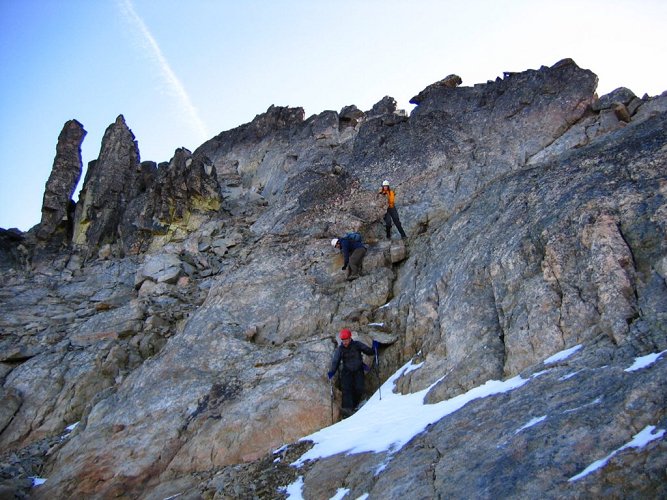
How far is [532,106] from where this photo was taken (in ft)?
82.7

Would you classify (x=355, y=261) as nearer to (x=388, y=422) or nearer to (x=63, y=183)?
(x=388, y=422)

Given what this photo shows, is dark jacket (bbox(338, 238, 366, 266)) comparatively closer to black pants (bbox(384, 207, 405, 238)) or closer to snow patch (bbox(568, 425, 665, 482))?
black pants (bbox(384, 207, 405, 238))

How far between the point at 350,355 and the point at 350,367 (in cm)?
34

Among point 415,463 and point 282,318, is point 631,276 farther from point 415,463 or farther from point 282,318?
point 282,318

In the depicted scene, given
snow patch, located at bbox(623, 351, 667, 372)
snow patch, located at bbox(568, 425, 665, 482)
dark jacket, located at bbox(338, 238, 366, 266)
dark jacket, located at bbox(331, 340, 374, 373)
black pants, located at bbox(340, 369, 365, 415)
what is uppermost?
dark jacket, located at bbox(338, 238, 366, 266)

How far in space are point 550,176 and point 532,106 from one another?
10.9 m

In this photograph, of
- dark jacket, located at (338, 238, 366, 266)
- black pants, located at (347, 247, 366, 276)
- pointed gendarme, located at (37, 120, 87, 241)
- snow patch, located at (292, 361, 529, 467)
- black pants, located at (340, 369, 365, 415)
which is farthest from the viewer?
pointed gendarme, located at (37, 120, 87, 241)

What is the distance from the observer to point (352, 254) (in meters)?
19.6

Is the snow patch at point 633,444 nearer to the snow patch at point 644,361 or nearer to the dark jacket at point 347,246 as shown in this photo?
the snow patch at point 644,361

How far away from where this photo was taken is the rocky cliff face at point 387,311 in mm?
8773

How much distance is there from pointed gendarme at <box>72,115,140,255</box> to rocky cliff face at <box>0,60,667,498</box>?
0.41 meters

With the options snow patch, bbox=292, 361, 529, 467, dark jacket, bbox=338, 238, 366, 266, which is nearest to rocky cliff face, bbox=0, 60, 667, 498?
snow patch, bbox=292, 361, 529, 467

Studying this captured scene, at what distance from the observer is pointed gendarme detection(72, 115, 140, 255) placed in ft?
106

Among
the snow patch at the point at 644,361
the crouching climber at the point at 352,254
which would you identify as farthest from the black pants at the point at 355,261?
the snow patch at the point at 644,361
